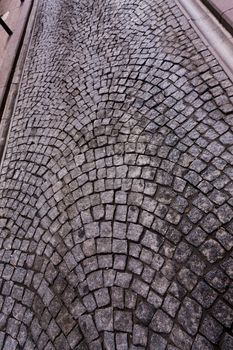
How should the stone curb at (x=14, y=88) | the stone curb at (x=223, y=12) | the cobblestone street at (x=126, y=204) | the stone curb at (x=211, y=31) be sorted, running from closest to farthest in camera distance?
the cobblestone street at (x=126, y=204), the stone curb at (x=211, y=31), the stone curb at (x=223, y=12), the stone curb at (x=14, y=88)

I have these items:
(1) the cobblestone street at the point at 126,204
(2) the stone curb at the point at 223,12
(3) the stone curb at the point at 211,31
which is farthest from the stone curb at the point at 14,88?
(2) the stone curb at the point at 223,12

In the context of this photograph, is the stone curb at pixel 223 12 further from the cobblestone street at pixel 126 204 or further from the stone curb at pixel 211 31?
the cobblestone street at pixel 126 204

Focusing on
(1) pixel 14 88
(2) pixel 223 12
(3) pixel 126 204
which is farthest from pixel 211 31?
(1) pixel 14 88

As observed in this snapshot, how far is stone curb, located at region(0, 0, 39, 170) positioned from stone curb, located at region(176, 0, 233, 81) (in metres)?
3.55

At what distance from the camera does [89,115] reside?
5262 mm

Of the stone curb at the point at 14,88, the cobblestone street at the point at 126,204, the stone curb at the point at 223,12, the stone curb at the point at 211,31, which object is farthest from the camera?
the stone curb at the point at 14,88

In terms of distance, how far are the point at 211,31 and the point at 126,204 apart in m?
3.22

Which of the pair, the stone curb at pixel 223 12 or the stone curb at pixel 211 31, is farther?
the stone curb at pixel 223 12

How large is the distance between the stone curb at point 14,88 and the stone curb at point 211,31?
355 centimetres

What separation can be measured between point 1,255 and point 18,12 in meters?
8.87

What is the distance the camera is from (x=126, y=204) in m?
3.89

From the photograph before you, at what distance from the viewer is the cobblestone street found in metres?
3.06

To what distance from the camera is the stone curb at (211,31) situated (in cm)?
483

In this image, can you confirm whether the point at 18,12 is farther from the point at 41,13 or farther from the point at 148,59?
the point at 148,59
